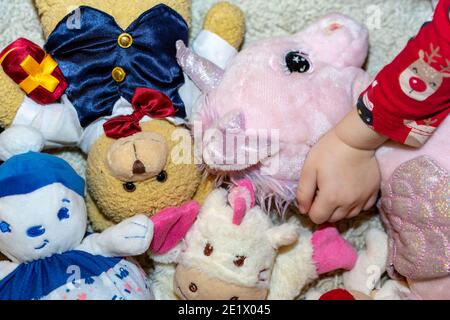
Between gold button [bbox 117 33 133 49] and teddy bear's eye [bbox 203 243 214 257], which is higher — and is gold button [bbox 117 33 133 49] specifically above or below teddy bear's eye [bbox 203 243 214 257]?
above

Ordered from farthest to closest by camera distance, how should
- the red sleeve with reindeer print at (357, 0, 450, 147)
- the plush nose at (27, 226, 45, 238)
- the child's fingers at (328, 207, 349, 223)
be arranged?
the child's fingers at (328, 207, 349, 223), the plush nose at (27, 226, 45, 238), the red sleeve with reindeer print at (357, 0, 450, 147)

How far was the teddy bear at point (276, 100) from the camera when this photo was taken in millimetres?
1019

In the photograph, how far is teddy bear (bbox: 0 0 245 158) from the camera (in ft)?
3.42

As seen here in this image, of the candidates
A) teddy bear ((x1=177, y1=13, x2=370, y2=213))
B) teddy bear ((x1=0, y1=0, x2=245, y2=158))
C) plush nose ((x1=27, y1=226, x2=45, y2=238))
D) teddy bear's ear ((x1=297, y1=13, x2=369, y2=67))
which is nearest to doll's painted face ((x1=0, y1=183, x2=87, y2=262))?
plush nose ((x1=27, y1=226, x2=45, y2=238))

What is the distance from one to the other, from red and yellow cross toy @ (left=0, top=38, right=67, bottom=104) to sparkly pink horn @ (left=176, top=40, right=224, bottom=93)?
188 mm

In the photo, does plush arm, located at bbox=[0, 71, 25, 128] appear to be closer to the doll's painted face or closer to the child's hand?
the doll's painted face

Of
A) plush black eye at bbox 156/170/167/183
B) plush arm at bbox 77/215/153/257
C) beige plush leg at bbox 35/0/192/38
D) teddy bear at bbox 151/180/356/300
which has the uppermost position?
beige plush leg at bbox 35/0/192/38

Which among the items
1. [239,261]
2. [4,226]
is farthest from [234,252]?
[4,226]

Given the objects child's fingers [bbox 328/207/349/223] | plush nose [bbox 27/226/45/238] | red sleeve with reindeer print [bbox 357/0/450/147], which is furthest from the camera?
child's fingers [bbox 328/207/349/223]

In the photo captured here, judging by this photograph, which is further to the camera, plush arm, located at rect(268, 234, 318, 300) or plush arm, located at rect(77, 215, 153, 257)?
plush arm, located at rect(268, 234, 318, 300)

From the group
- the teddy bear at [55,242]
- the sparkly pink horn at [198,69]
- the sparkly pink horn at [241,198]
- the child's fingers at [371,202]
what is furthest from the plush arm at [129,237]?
the child's fingers at [371,202]

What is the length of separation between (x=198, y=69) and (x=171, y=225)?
0.83ft
